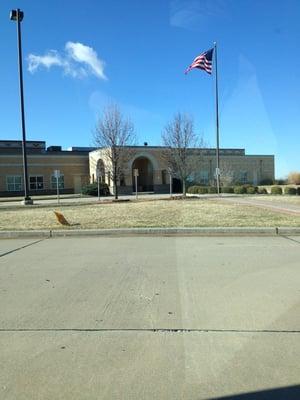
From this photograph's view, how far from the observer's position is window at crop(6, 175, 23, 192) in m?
59.1

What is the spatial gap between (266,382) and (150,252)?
6.90m

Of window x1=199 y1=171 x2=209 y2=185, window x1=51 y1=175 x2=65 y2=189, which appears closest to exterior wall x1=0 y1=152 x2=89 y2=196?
window x1=51 y1=175 x2=65 y2=189

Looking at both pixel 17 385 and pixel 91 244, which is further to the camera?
pixel 91 244

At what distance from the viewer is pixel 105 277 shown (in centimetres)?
806

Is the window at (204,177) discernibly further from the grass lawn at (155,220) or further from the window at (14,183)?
the grass lawn at (155,220)

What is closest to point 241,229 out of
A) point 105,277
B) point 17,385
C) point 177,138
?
point 105,277

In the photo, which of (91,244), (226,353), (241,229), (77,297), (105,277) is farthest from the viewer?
(241,229)

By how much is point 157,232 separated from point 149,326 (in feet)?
29.5

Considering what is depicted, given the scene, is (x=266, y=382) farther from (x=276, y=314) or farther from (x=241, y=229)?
(x=241, y=229)

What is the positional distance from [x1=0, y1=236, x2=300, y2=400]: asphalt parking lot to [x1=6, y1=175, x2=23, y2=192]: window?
5129cm

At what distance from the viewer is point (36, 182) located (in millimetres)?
60500

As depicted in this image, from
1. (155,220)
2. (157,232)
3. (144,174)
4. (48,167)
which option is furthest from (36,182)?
(157,232)

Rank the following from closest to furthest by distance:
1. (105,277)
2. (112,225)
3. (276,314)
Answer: (276,314) → (105,277) → (112,225)

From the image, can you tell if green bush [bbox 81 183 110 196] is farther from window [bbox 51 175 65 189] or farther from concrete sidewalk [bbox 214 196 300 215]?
concrete sidewalk [bbox 214 196 300 215]
